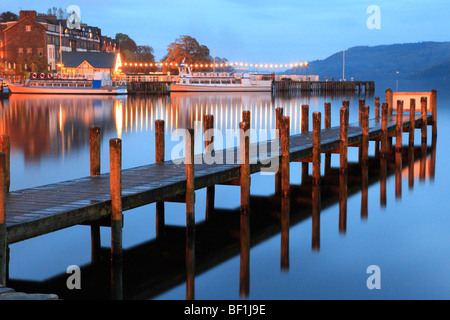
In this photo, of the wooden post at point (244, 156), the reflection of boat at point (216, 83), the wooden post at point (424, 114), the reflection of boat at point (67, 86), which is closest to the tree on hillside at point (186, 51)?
the reflection of boat at point (216, 83)

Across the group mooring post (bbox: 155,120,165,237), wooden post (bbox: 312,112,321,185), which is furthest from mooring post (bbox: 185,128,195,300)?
wooden post (bbox: 312,112,321,185)

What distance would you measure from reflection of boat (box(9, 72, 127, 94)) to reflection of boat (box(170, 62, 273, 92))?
1389 centimetres

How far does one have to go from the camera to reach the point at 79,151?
98.2 feet

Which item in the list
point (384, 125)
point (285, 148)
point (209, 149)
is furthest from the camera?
point (384, 125)

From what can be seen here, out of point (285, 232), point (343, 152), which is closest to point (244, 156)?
point (285, 232)

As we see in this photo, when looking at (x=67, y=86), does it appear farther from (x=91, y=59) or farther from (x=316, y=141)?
(x=316, y=141)

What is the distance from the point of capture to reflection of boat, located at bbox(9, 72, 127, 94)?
8794cm

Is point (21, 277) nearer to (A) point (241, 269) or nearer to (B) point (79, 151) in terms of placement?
(A) point (241, 269)

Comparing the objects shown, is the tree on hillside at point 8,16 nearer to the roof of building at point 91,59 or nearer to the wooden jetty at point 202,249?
the roof of building at point 91,59

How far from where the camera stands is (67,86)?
8931cm

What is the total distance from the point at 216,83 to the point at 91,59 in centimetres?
1954

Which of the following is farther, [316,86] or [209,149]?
[316,86]

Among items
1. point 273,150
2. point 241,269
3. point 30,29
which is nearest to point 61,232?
point 241,269
